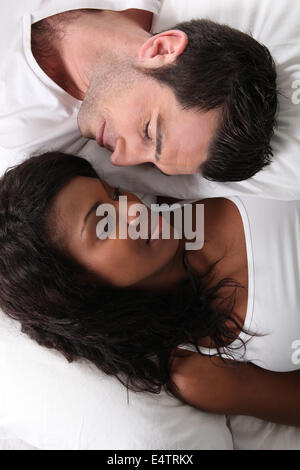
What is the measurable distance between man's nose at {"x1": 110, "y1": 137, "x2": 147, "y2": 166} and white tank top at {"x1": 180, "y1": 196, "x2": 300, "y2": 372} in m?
0.30

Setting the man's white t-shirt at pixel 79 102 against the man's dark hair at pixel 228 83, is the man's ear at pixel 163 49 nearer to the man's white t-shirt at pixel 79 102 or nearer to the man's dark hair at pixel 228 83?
the man's dark hair at pixel 228 83

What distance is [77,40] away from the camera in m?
1.19

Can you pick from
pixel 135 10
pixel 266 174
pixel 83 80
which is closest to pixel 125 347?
pixel 266 174

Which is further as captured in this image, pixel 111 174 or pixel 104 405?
pixel 111 174

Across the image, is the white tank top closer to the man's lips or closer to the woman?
the woman

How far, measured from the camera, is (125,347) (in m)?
1.09

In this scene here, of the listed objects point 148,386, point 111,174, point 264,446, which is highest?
point 111,174

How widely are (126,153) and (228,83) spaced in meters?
0.26

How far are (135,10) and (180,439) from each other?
1.08m

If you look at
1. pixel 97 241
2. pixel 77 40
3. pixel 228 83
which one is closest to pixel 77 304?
pixel 97 241

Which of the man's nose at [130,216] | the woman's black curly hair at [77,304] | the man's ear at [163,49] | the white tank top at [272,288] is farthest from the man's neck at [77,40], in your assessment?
the white tank top at [272,288]

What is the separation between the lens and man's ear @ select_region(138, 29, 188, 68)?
0.95m

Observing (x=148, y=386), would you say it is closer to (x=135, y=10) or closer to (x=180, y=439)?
(x=180, y=439)

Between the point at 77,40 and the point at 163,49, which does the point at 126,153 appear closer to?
the point at 163,49
